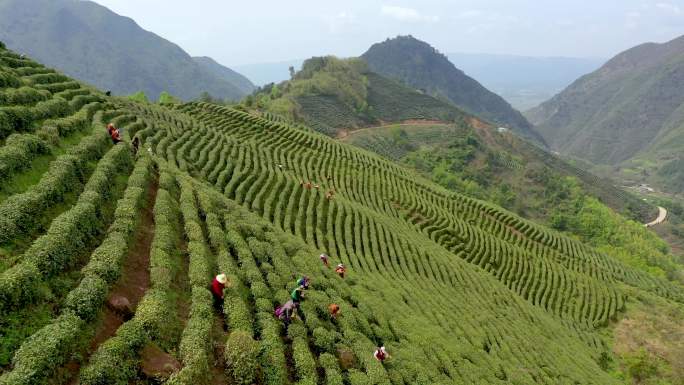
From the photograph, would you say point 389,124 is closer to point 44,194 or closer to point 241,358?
point 44,194

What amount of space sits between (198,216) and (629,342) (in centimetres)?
4562

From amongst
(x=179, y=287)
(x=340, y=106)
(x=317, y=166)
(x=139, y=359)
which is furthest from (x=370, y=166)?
(x=340, y=106)

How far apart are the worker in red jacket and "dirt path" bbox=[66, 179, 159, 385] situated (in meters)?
2.31

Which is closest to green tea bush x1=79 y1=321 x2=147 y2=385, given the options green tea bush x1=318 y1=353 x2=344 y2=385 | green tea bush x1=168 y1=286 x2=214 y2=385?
green tea bush x1=168 y1=286 x2=214 y2=385

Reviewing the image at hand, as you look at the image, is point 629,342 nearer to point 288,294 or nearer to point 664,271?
point 288,294

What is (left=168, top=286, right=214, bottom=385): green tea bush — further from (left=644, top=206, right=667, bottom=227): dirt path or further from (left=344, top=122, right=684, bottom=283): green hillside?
(left=644, top=206, right=667, bottom=227): dirt path

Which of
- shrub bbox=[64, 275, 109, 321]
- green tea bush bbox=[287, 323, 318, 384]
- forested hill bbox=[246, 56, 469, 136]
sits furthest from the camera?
forested hill bbox=[246, 56, 469, 136]

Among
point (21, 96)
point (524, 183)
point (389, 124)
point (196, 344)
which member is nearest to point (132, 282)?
point (196, 344)

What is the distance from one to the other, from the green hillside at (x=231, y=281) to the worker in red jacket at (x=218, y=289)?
39cm

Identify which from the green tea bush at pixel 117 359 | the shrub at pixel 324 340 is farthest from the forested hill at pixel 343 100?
the green tea bush at pixel 117 359

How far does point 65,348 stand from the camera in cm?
1031

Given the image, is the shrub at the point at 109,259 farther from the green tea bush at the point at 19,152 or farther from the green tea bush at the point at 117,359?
the green tea bush at the point at 19,152

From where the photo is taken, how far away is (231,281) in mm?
16594

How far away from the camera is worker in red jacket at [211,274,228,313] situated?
1543 centimetres
